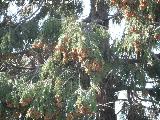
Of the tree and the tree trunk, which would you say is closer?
the tree

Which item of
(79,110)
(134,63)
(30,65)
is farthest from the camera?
(30,65)

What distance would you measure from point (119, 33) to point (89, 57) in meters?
0.89

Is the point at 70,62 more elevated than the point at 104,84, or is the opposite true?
the point at 70,62

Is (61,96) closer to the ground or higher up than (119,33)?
closer to the ground

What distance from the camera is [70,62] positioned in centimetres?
787

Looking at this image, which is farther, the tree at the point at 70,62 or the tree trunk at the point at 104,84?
the tree trunk at the point at 104,84

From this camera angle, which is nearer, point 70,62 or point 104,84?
point 70,62

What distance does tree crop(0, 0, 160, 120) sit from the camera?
709 centimetres

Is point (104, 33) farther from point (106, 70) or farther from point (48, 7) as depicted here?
point (48, 7)

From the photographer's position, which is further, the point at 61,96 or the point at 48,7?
the point at 48,7

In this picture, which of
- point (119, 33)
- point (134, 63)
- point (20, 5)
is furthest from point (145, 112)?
point (20, 5)

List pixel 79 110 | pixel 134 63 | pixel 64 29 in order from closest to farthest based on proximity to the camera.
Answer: pixel 79 110, pixel 64 29, pixel 134 63

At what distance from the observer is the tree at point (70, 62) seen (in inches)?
279

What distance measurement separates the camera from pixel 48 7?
969cm
